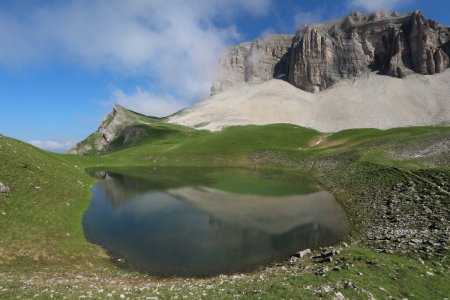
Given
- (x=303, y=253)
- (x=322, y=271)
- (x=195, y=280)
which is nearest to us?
(x=322, y=271)

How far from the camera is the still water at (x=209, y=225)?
3155 cm

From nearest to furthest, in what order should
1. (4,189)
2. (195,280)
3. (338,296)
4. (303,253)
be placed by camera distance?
(338,296), (195,280), (303,253), (4,189)

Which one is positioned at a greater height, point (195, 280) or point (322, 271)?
point (322, 271)

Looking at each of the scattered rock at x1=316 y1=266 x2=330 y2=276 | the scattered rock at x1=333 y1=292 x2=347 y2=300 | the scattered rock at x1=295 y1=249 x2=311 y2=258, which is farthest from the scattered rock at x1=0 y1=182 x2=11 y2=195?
the scattered rock at x1=333 y1=292 x2=347 y2=300

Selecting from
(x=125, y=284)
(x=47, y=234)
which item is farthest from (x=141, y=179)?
(x=125, y=284)

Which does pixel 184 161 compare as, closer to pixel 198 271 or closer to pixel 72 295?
pixel 198 271

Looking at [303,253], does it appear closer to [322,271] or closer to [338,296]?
[322,271]

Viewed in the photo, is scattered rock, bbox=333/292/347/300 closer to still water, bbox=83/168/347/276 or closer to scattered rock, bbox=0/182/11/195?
still water, bbox=83/168/347/276

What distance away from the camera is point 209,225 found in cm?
4294

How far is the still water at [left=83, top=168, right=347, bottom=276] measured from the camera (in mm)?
31547

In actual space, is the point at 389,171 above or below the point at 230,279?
above

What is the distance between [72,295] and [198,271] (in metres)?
12.0

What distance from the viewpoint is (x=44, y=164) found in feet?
207

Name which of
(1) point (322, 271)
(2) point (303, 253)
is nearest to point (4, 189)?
(2) point (303, 253)
